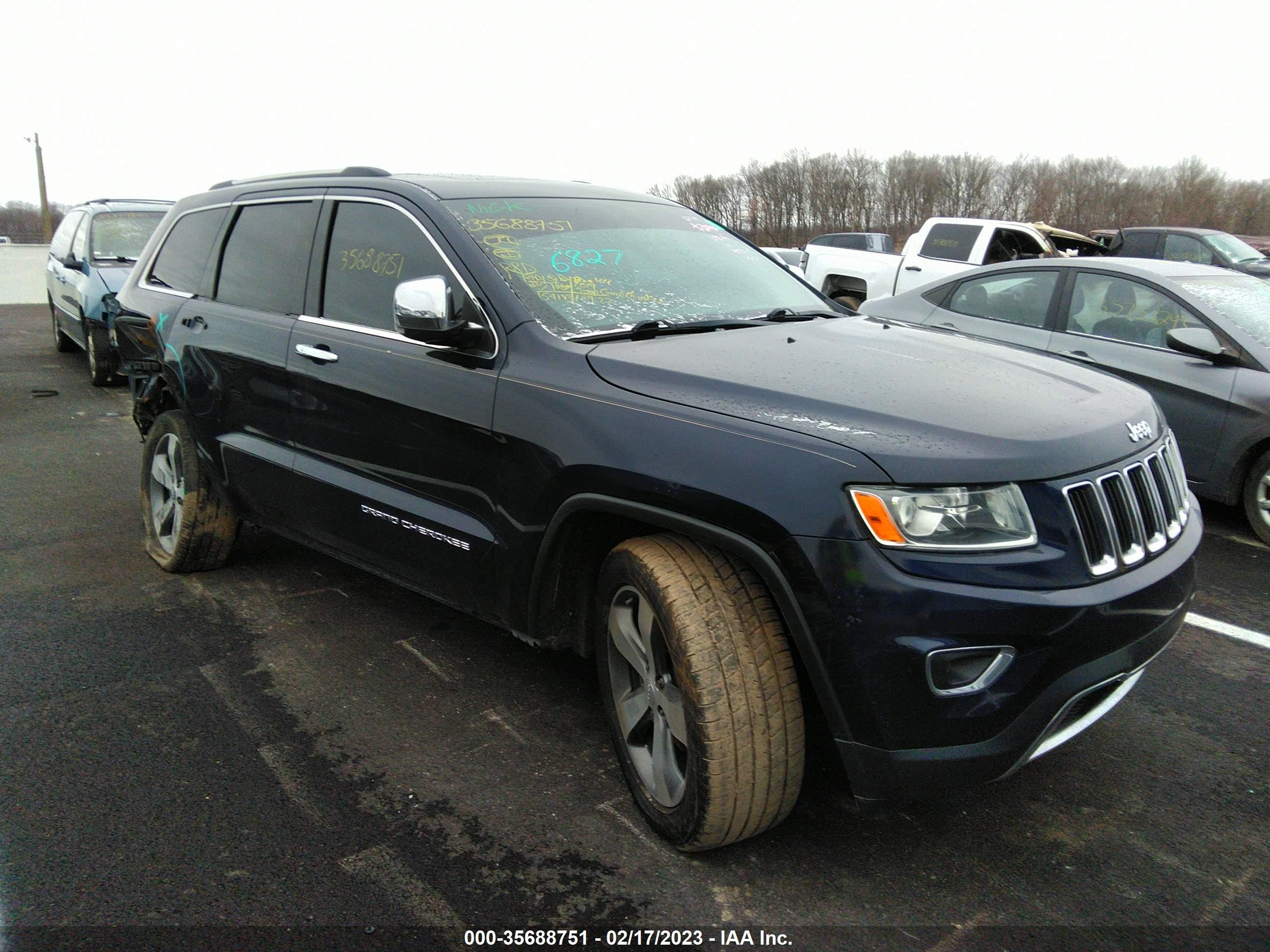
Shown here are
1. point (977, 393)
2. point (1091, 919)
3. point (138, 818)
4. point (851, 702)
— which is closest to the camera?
point (851, 702)

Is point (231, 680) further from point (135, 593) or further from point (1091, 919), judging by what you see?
point (1091, 919)

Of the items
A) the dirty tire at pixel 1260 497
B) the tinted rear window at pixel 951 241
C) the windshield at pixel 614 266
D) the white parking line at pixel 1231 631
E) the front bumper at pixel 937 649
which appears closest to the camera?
the front bumper at pixel 937 649

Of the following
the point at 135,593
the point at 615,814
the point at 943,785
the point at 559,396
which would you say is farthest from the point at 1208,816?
the point at 135,593

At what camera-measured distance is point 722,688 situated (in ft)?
7.86

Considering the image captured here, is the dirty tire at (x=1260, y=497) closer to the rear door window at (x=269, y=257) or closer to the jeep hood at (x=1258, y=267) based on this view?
the rear door window at (x=269, y=257)

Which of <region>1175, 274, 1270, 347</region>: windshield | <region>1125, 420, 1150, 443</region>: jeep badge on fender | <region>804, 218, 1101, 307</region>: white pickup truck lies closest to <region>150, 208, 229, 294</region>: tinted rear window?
<region>1125, 420, 1150, 443</region>: jeep badge on fender

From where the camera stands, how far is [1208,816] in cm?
288

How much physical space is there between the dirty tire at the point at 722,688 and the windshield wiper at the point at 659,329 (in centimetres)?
72

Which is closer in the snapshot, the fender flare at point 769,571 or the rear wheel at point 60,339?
the fender flare at point 769,571

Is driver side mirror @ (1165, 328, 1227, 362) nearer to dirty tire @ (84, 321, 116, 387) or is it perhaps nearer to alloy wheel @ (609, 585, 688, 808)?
alloy wheel @ (609, 585, 688, 808)

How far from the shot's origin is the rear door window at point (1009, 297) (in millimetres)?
Answer: 6527

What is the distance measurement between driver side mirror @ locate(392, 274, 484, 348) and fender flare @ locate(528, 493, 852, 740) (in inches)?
30.7

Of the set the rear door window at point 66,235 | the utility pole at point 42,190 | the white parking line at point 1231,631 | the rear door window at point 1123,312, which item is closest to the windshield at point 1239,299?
the rear door window at point 1123,312

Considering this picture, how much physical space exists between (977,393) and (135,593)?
388cm
